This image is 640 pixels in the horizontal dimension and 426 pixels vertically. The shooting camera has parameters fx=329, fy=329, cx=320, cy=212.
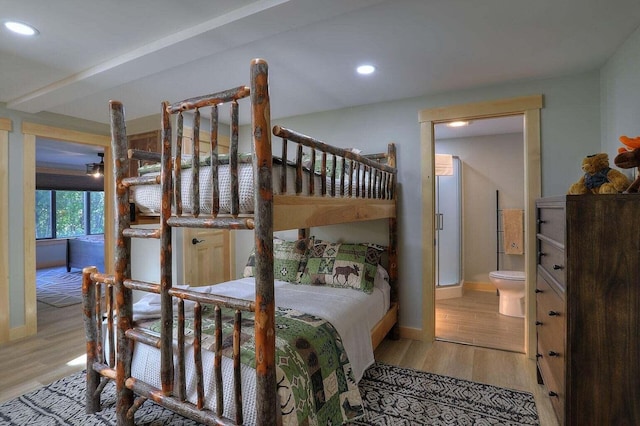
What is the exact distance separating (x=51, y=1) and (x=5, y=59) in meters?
1.07

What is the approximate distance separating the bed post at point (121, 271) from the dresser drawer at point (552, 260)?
2.17 metres

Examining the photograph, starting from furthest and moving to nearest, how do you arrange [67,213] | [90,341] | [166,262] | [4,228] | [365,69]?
[67,213] < [4,228] < [365,69] < [90,341] < [166,262]

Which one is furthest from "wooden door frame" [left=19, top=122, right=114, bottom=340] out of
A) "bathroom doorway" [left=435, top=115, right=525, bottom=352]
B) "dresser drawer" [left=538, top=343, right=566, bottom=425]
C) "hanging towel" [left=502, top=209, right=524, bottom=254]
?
"hanging towel" [left=502, top=209, right=524, bottom=254]

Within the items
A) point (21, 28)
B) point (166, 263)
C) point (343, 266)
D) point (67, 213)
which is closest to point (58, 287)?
point (67, 213)

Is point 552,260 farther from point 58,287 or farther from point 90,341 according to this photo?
point 58,287

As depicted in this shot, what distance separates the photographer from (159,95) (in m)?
3.16

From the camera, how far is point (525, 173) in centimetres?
281

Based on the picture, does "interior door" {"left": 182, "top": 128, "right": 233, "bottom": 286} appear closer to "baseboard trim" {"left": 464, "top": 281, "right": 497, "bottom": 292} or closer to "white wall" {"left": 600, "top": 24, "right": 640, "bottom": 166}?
"baseboard trim" {"left": 464, "top": 281, "right": 497, "bottom": 292}

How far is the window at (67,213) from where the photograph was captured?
7.64 m

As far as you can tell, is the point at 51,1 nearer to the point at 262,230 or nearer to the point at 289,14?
the point at 289,14

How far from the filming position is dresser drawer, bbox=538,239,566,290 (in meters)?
1.54

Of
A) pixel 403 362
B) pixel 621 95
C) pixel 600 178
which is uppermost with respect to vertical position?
pixel 621 95

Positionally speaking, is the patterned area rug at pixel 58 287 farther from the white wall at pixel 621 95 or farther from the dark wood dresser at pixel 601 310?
the white wall at pixel 621 95

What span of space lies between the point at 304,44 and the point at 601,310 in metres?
2.13
